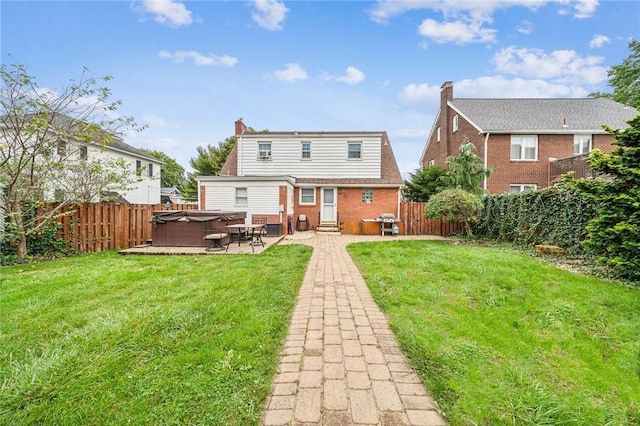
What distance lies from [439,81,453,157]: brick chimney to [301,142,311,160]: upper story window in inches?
415

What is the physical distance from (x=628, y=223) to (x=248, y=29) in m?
12.9

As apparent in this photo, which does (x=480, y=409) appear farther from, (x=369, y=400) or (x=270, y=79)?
(x=270, y=79)

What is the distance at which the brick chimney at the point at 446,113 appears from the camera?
19922 mm

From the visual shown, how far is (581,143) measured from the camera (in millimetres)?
15992

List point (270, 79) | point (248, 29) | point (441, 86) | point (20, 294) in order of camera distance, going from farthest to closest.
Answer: point (441, 86) < point (270, 79) < point (248, 29) < point (20, 294)

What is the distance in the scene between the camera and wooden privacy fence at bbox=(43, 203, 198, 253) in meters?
8.34

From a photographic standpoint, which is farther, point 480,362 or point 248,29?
point 248,29

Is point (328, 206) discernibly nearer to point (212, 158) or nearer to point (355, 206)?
point (355, 206)

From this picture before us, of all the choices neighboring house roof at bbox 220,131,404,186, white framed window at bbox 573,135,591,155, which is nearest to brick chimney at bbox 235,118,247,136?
neighboring house roof at bbox 220,131,404,186

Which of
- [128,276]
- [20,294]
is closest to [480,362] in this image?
[128,276]

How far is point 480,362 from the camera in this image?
250 cm

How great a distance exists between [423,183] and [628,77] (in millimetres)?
25515

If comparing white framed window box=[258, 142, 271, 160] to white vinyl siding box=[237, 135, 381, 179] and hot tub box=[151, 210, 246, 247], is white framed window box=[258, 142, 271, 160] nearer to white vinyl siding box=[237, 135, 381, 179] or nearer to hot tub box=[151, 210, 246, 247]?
white vinyl siding box=[237, 135, 381, 179]

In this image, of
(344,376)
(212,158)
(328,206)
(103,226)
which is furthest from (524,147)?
(212,158)
